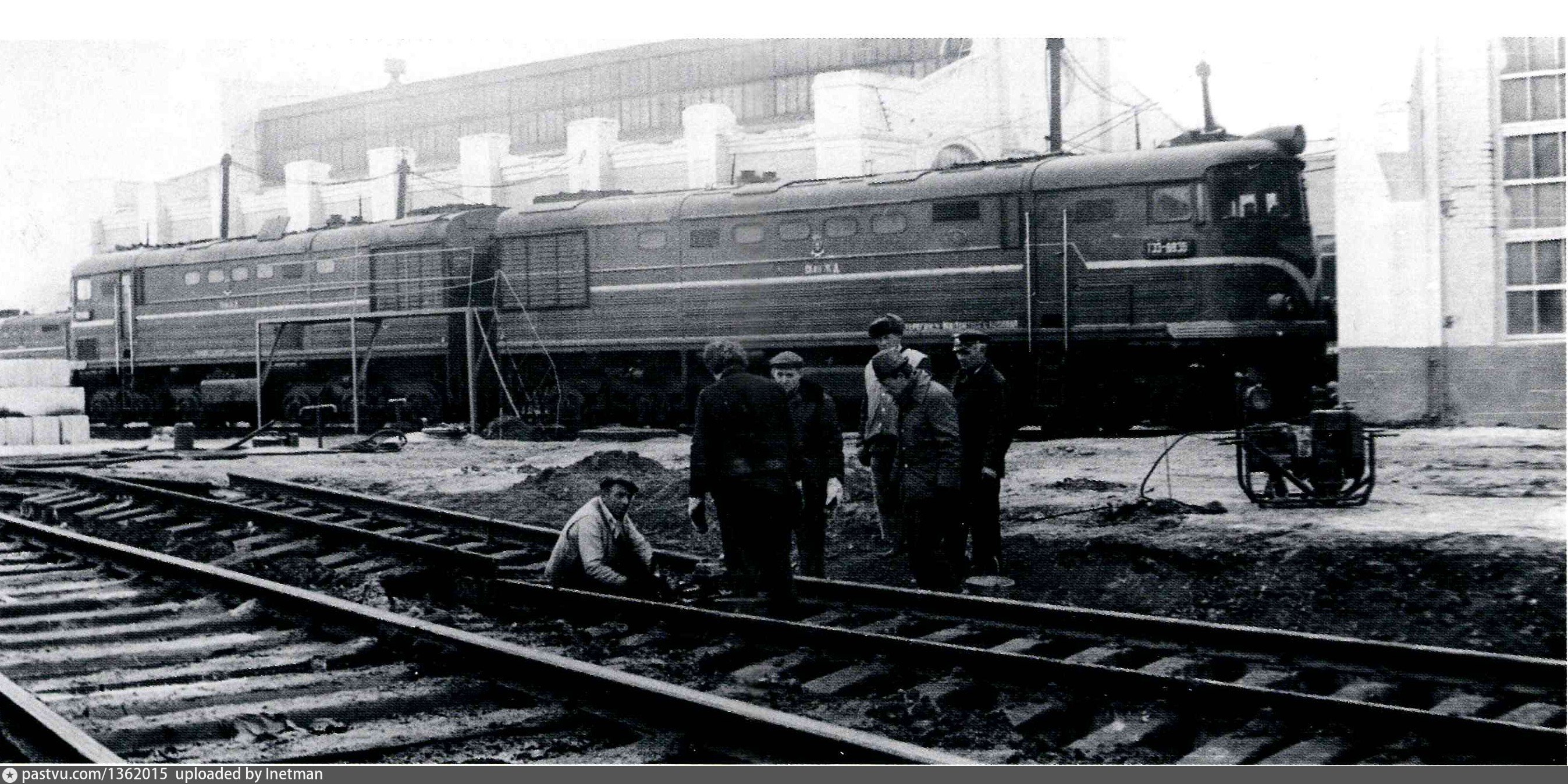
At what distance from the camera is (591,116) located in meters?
10.0

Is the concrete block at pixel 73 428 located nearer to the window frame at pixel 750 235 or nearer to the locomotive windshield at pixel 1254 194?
the window frame at pixel 750 235

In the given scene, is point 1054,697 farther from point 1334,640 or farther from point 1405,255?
point 1405,255

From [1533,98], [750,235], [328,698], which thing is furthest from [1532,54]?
[750,235]

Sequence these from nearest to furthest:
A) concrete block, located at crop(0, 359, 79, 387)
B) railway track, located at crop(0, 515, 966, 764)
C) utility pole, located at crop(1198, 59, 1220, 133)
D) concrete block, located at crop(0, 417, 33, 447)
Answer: railway track, located at crop(0, 515, 966, 764) → utility pole, located at crop(1198, 59, 1220, 133) → concrete block, located at crop(0, 359, 79, 387) → concrete block, located at crop(0, 417, 33, 447)

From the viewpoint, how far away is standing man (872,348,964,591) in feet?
24.0

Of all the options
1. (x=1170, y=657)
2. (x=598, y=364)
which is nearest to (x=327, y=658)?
(x=1170, y=657)

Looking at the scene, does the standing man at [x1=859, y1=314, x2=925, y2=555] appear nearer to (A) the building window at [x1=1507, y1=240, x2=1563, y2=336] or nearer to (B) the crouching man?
(B) the crouching man

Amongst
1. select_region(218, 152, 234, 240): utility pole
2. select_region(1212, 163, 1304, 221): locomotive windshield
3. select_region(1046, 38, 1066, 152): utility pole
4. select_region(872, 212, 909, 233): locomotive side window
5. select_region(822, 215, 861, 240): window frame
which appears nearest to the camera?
select_region(218, 152, 234, 240): utility pole

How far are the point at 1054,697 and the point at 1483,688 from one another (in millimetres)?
1554

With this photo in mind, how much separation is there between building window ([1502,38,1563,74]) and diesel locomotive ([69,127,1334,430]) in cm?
415

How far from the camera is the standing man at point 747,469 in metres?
6.77

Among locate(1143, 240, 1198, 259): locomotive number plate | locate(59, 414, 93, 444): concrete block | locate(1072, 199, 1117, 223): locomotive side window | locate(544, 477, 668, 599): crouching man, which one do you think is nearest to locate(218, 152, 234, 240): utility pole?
locate(59, 414, 93, 444): concrete block

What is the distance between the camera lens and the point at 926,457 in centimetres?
732

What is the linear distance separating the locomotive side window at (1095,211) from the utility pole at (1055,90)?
115 cm
